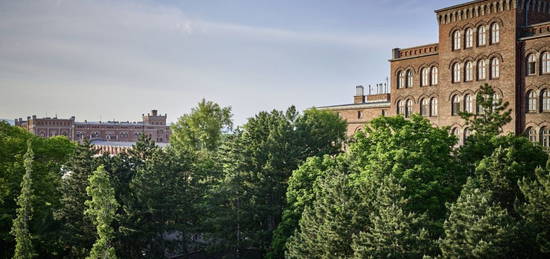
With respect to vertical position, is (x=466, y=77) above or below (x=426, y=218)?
above

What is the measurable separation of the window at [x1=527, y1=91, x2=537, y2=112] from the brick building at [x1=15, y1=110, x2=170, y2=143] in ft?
402

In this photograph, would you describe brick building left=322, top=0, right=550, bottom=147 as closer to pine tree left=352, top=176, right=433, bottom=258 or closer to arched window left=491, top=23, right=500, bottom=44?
arched window left=491, top=23, right=500, bottom=44

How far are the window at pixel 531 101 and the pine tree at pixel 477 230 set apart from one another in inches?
767

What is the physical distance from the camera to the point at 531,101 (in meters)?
43.2

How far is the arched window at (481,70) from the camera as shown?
46062 millimetres

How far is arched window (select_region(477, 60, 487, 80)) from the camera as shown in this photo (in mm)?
46062

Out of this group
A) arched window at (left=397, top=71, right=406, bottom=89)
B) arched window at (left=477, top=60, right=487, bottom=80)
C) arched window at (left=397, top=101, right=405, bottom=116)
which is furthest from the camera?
arched window at (left=397, top=101, right=405, bottom=116)

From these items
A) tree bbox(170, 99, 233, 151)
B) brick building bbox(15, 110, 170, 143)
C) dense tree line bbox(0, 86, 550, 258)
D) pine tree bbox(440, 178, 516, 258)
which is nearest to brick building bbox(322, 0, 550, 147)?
dense tree line bbox(0, 86, 550, 258)

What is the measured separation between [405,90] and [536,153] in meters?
21.4

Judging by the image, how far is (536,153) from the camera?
33906 mm

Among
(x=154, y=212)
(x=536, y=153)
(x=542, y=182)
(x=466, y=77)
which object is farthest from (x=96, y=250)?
(x=466, y=77)

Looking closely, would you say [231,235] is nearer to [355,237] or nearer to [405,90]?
[355,237]

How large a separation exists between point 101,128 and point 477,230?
5664 inches

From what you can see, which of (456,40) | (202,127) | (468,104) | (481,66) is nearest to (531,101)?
(481,66)
